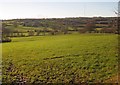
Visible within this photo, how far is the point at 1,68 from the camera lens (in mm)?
20719

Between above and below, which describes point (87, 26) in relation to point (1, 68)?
above

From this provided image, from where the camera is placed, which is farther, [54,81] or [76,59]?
[76,59]

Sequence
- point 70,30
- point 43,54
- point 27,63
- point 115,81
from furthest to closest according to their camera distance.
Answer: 1. point 70,30
2. point 43,54
3. point 27,63
4. point 115,81

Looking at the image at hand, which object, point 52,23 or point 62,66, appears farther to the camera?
point 52,23

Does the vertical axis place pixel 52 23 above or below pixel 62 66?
above

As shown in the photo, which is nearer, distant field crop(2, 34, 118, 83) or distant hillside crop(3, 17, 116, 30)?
distant field crop(2, 34, 118, 83)

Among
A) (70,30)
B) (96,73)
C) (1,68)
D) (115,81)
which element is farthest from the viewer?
(70,30)

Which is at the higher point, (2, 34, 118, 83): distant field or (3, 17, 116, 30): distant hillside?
(3, 17, 116, 30): distant hillside

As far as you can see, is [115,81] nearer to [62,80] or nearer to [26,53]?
[62,80]

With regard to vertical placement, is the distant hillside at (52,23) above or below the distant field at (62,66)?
above

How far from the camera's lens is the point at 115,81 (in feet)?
54.0

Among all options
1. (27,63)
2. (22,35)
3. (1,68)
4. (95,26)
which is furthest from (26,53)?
(95,26)

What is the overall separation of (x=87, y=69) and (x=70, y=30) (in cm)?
4014

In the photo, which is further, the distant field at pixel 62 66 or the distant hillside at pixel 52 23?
the distant hillside at pixel 52 23
